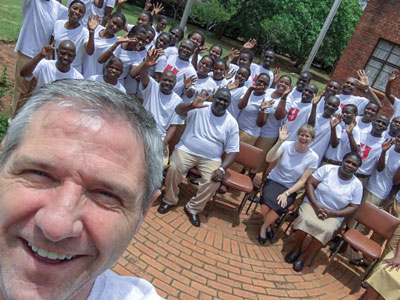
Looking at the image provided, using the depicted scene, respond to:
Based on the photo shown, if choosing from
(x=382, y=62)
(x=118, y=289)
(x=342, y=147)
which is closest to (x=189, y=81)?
(x=342, y=147)

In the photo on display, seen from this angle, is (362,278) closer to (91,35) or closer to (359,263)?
(359,263)

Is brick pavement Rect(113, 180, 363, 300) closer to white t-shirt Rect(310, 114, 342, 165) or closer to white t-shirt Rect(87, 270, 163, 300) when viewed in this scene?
white t-shirt Rect(310, 114, 342, 165)

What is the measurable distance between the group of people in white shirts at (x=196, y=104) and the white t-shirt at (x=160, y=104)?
0.02 metres

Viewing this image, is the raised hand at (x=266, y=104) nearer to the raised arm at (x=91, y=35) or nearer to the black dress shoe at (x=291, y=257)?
the black dress shoe at (x=291, y=257)

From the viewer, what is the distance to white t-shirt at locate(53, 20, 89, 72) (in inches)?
180

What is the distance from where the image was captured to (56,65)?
4.14 m

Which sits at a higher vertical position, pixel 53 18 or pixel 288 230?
pixel 53 18

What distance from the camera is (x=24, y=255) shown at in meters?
0.92

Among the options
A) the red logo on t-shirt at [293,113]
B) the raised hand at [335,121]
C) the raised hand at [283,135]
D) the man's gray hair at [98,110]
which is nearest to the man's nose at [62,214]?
the man's gray hair at [98,110]

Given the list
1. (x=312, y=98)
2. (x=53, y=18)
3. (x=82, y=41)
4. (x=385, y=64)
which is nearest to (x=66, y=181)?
(x=82, y=41)

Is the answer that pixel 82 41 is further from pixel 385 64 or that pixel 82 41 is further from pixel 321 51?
pixel 321 51

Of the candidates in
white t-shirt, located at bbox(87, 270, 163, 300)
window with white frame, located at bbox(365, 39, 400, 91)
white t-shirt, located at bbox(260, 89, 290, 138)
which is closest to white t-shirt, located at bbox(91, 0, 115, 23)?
white t-shirt, located at bbox(260, 89, 290, 138)

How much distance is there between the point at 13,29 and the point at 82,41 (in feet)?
19.6

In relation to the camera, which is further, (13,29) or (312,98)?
(13,29)
